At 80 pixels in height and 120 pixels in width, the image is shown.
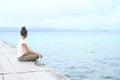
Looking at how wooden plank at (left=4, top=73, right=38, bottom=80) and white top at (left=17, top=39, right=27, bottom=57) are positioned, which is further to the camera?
white top at (left=17, top=39, right=27, bottom=57)

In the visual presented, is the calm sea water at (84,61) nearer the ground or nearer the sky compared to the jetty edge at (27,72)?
nearer the ground

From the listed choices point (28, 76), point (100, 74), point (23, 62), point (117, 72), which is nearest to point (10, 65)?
point (23, 62)

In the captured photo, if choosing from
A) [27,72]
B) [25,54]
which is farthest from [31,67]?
[25,54]

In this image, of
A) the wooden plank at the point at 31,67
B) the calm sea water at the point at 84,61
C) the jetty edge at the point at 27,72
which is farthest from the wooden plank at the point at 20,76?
the calm sea water at the point at 84,61

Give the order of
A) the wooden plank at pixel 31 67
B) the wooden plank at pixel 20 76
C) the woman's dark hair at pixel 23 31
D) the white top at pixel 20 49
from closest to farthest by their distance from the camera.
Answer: the wooden plank at pixel 20 76 < the wooden plank at pixel 31 67 < the woman's dark hair at pixel 23 31 < the white top at pixel 20 49

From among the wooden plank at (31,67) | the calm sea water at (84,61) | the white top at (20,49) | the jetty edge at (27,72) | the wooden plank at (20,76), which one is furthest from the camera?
the calm sea water at (84,61)

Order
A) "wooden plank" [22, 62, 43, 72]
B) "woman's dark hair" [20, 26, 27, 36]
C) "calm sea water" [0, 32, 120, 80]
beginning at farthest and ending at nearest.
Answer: "calm sea water" [0, 32, 120, 80] → "woman's dark hair" [20, 26, 27, 36] → "wooden plank" [22, 62, 43, 72]

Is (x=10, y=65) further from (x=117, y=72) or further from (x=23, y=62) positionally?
(x=117, y=72)

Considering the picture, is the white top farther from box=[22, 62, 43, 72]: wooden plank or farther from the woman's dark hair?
box=[22, 62, 43, 72]: wooden plank

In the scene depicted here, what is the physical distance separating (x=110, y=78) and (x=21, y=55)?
30.9ft

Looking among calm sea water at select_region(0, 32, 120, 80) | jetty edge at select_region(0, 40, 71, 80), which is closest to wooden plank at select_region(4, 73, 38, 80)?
jetty edge at select_region(0, 40, 71, 80)

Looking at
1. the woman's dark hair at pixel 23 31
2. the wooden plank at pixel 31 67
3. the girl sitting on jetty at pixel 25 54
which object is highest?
the woman's dark hair at pixel 23 31

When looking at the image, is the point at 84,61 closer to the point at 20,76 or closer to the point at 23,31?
the point at 23,31

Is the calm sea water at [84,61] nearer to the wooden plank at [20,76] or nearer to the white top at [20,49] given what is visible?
the white top at [20,49]
